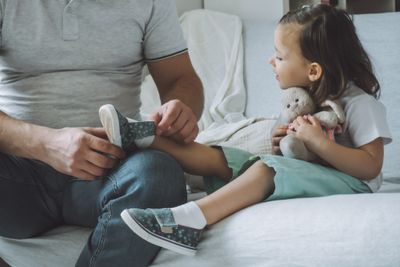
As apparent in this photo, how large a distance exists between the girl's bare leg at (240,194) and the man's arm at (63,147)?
0.64 ft

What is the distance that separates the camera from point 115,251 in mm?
1059

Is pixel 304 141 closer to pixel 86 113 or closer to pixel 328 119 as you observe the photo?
pixel 328 119

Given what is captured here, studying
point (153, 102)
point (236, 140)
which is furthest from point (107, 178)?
point (153, 102)

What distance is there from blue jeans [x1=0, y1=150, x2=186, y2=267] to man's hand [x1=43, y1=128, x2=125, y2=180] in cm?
3

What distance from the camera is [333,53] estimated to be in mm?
1301

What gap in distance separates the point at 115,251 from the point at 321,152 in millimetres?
445

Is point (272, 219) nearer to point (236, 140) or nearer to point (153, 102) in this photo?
point (236, 140)

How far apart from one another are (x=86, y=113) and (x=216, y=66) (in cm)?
94

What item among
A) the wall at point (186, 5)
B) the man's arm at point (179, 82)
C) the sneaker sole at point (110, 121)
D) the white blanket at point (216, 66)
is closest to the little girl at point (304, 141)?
the sneaker sole at point (110, 121)

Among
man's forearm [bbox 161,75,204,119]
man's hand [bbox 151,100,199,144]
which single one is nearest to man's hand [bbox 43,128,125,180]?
man's hand [bbox 151,100,199,144]

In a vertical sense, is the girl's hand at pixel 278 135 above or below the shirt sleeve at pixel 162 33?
below

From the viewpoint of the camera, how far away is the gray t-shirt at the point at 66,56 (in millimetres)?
1283

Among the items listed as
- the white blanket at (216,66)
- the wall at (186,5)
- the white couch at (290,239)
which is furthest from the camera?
the wall at (186,5)

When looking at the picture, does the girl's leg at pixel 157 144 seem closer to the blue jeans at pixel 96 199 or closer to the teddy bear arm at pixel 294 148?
the blue jeans at pixel 96 199
